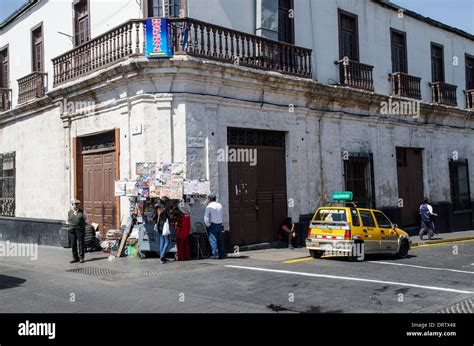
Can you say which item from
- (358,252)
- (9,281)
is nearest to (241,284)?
(358,252)

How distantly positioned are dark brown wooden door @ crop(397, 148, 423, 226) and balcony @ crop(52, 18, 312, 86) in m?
6.62

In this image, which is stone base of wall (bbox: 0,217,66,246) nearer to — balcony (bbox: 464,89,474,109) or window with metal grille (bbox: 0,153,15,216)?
window with metal grille (bbox: 0,153,15,216)

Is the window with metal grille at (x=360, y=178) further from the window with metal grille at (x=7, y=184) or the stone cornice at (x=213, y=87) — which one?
the window with metal grille at (x=7, y=184)

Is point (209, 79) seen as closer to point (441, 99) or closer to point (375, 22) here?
point (375, 22)

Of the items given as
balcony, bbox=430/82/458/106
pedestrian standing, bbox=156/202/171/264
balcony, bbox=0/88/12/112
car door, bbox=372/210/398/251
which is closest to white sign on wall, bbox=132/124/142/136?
pedestrian standing, bbox=156/202/171/264

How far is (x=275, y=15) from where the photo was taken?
1482cm

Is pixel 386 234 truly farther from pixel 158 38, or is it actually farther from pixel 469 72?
pixel 469 72

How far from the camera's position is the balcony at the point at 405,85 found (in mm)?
19266

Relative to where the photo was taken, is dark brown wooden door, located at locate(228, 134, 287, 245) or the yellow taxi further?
dark brown wooden door, located at locate(228, 134, 287, 245)

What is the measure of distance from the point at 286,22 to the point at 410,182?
8727 mm

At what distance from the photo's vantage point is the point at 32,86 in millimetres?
17609

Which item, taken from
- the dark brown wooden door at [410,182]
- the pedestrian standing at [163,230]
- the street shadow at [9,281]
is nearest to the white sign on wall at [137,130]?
the pedestrian standing at [163,230]

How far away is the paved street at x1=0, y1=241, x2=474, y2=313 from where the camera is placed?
7.36 m

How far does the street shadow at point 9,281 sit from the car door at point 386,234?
28.2ft
